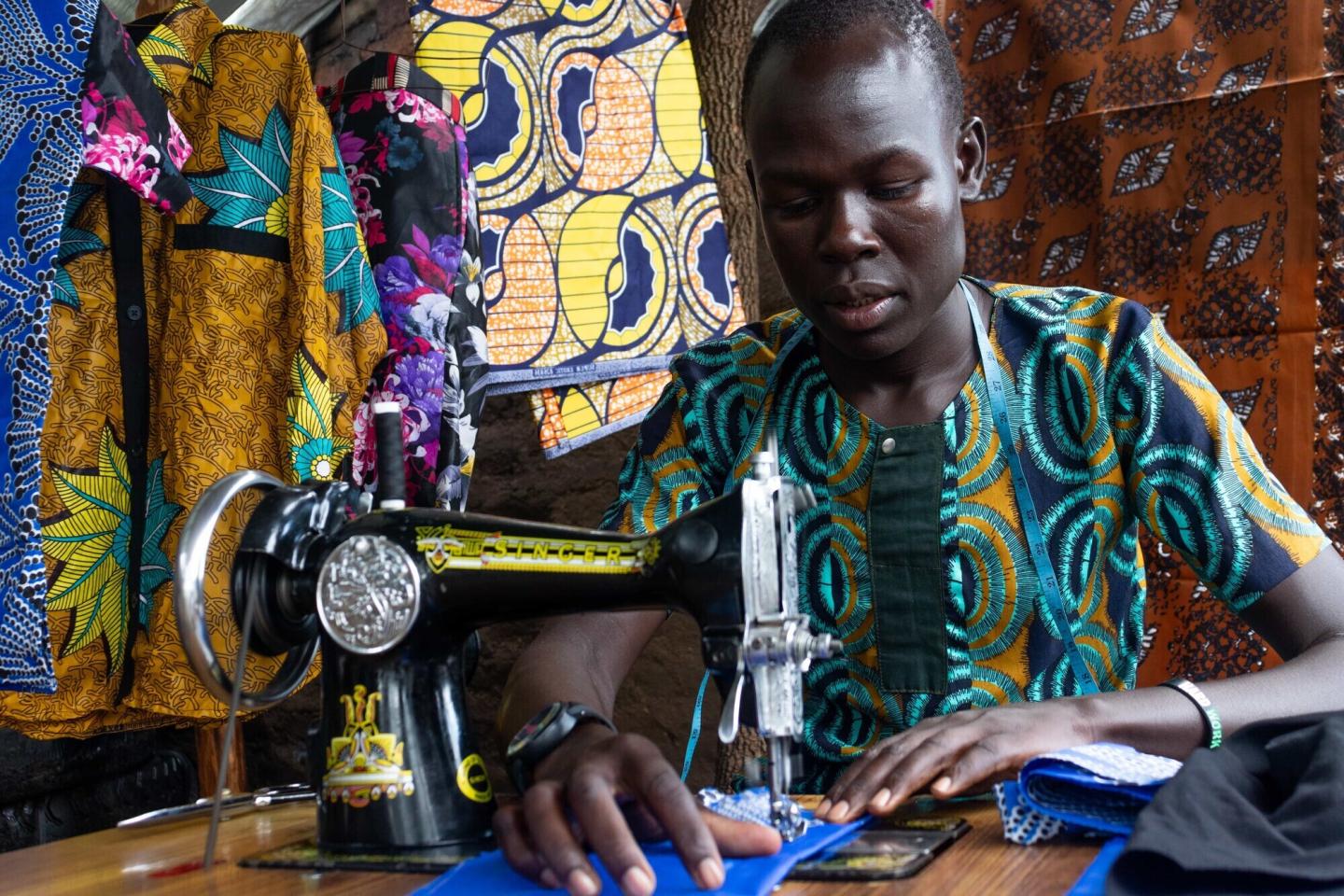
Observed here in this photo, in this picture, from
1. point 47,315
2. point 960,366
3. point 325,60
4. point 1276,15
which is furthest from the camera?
point 325,60

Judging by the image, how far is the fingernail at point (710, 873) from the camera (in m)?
0.93

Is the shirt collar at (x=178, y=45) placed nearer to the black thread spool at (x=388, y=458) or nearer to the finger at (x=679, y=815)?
the black thread spool at (x=388, y=458)

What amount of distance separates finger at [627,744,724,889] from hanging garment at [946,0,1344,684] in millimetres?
1711

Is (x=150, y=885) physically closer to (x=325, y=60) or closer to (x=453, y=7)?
(x=453, y=7)

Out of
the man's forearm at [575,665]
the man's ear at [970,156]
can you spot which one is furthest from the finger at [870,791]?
the man's ear at [970,156]

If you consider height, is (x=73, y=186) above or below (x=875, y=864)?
above

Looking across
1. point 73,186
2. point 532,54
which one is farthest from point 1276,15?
point 73,186

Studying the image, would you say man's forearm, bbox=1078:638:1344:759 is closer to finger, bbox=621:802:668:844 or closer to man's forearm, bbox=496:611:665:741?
finger, bbox=621:802:668:844

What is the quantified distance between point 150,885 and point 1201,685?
99 centimetres

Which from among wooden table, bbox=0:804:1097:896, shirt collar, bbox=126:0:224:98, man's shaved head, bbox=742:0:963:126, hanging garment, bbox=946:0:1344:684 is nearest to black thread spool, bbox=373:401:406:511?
wooden table, bbox=0:804:1097:896

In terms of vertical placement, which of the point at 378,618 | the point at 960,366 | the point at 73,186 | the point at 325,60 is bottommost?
the point at 378,618

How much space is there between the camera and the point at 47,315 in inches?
79.7

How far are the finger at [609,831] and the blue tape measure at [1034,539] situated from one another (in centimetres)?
72

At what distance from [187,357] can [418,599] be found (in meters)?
1.24
